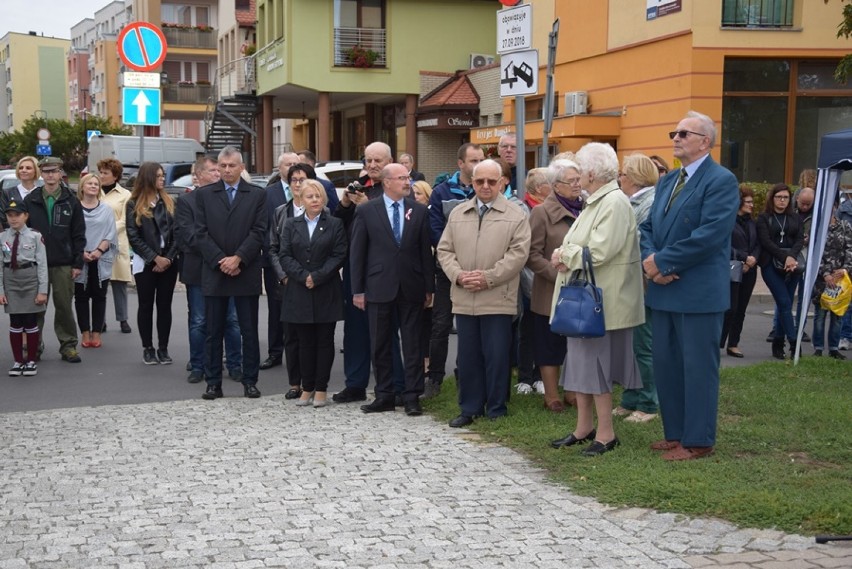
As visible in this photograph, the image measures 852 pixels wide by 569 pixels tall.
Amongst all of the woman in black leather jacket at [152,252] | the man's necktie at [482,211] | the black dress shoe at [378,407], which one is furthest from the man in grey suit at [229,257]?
the man's necktie at [482,211]

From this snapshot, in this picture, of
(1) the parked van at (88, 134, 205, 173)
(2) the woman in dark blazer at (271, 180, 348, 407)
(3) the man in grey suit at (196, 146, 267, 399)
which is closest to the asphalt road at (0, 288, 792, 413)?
(3) the man in grey suit at (196, 146, 267, 399)

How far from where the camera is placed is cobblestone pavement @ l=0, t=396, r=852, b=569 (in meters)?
5.21

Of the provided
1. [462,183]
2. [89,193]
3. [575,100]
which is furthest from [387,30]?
[462,183]

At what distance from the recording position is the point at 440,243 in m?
8.27

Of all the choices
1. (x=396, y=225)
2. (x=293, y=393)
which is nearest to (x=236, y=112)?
(x=293, y=393)

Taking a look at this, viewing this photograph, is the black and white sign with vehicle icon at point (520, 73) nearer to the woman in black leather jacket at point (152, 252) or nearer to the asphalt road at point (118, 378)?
the asphalt road at point (118, 378)

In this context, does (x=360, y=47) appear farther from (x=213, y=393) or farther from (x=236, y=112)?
(x=213, y=393)

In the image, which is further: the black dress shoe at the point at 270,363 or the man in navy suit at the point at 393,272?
the black dress shoe at the point at 270,363

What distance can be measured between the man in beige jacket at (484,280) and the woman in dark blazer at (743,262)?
176 inches

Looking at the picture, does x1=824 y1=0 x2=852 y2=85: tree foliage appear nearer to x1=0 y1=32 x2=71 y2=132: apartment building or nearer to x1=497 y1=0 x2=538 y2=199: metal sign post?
x1=497 y1=0 x2=538 y2=199: metal sign post

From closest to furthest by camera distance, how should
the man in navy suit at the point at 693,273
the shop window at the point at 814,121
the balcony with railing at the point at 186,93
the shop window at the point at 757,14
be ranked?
the man in navy suit at the point at 693,273 → the shop window at the point at 757,14 → the shop window at the point at 814,121 → the balcony with railing at the point at 186,93

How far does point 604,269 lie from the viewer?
7.16m

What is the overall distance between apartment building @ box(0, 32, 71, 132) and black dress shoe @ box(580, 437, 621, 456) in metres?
109

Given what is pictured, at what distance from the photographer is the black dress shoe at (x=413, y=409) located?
340 inches
